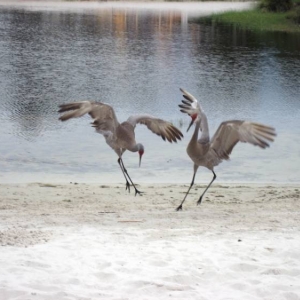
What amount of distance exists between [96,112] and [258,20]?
34.1 meters

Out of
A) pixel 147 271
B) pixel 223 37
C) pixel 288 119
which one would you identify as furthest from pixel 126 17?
pixel 147 271

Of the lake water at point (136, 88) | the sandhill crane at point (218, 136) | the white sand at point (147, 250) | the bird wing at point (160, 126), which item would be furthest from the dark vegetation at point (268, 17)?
the white sand at point (147, 250)

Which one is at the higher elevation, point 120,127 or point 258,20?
point 120,127

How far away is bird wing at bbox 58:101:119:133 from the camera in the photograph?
918 centimetres

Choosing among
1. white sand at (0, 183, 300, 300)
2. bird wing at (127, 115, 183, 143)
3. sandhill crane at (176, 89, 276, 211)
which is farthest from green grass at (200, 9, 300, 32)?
white sand at (0, 183, 300, 300)

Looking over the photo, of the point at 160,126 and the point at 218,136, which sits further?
the point at 160,126

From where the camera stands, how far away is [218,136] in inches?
356

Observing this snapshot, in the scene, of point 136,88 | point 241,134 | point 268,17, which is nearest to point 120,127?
point 241,134

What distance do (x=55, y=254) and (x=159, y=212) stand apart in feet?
8.67

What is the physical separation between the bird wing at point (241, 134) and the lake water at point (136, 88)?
2838 millimetres

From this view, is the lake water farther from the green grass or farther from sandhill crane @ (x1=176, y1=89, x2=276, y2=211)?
sandhill crane @ (x1=176, y1=89, x2=276, y2=211)

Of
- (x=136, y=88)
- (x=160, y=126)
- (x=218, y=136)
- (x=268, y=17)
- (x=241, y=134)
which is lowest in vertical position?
(x=268, y=17)

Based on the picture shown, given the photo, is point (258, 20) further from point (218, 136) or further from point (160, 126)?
point (218, 136)

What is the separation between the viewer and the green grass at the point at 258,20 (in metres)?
39.8
